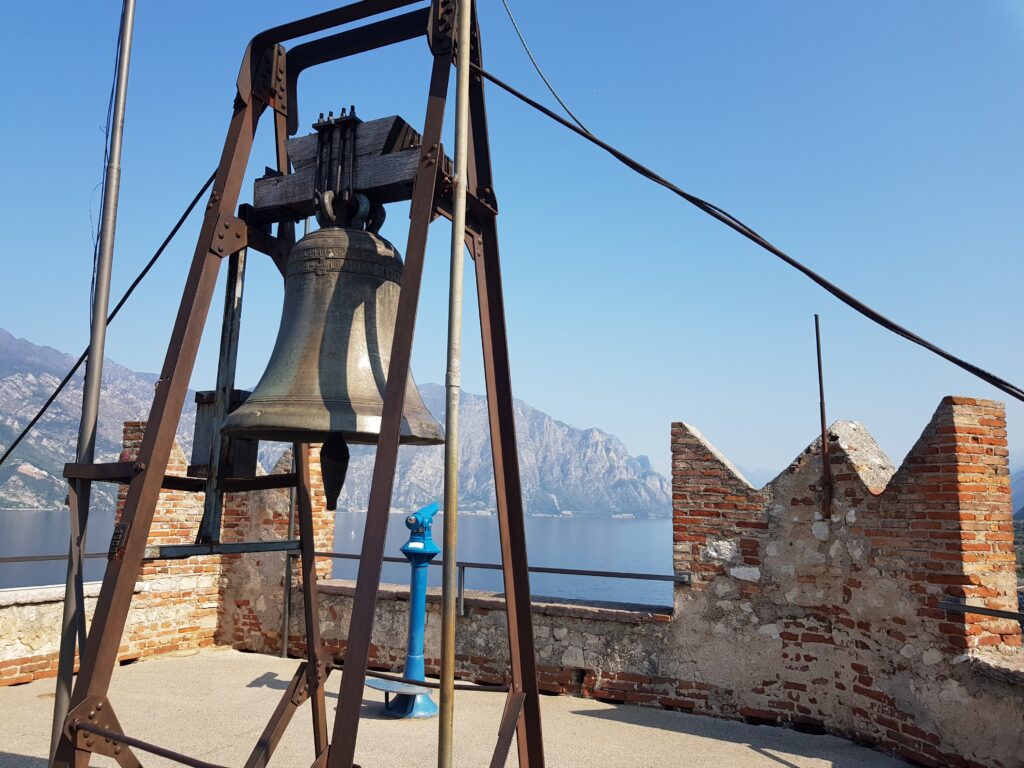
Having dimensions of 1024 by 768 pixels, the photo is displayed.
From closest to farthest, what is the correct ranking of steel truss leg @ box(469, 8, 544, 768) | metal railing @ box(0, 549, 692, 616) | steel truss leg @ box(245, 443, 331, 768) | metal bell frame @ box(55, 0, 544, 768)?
metal bell frame @ box(55, 0, 544, 768), steel truss leg @ box(469, 8, 544, 768), steel truss leg @ box(245, 443, 331, 768), metal railing @ box(0, 549, 692, 616)

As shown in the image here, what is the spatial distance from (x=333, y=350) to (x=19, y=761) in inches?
142

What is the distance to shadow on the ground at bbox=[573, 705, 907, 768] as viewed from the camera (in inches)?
189

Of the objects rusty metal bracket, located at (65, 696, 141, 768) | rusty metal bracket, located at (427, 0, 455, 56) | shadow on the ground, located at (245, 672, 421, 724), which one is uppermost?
rusty metal bracket, located at (427, 0, 455, 56)

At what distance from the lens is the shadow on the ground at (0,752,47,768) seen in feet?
14.3

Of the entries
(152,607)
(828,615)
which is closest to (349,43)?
(828,615)

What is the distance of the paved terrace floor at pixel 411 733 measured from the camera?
471 centimetres

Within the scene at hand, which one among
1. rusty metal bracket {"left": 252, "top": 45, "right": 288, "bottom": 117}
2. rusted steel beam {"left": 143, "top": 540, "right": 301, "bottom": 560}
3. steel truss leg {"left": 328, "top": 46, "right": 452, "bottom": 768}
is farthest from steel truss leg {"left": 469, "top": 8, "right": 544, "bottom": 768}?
rusted steel beam {"left": 143, "top": 540, "right": 301, "bottom": 560}

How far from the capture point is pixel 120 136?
12.1 feet

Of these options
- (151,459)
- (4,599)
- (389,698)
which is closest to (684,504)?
(389,698)

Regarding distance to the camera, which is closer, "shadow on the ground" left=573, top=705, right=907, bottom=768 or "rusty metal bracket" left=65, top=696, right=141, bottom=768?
"rusty metal bracket" left=65, top=696, right=141, bottom=768

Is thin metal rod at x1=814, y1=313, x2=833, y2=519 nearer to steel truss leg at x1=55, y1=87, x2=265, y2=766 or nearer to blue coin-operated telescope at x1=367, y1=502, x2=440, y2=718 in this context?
blue coin-operated telescope at x1=367, y1=502, x2=440, y2=718

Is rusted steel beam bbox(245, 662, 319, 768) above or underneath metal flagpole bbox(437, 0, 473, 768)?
underneath

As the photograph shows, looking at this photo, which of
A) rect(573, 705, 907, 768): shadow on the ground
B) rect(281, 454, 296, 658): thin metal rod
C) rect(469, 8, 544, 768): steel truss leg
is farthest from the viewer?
rect(281, 454, 296, 658): thin metal rod

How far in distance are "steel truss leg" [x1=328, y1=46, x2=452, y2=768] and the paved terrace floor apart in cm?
278
